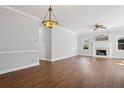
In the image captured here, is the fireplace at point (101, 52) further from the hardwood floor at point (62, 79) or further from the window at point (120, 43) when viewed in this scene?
the hardwood floor at point (62, 79)

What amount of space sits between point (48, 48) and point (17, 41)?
269 cm

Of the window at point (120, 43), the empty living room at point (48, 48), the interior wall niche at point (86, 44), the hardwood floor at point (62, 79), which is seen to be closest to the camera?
the hardwood floor at point (62, 79)

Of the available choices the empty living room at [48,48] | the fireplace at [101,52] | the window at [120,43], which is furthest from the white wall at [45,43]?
the window at [120,43]

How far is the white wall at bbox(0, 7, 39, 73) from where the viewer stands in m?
3.75

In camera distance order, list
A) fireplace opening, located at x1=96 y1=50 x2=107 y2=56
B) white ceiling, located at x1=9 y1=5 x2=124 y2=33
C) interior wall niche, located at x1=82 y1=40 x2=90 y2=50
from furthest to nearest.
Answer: interior wall niche, located at x1=82 y1=40 x2=90 y2=50
fireplace opening, located at x1=96 y1=50 x2=107 y2=56
white ceiling, located at x1=9 y1=5 x2=124 y2=33

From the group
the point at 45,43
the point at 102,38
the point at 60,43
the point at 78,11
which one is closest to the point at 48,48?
the point at 45,43

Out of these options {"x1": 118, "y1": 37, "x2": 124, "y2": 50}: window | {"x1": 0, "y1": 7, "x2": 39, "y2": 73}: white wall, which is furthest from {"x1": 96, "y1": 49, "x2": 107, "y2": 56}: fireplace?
{"x1": 0, "y1": 7, "x2": 39, "y2": 73}: white wall

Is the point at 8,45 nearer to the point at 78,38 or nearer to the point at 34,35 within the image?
the point at 34,35

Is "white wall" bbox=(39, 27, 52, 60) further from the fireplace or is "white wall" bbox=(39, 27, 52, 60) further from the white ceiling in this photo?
the fireplace

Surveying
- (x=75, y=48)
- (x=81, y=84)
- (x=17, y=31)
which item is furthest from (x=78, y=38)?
(x=81, y=84)

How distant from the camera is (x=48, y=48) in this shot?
671 centimetres

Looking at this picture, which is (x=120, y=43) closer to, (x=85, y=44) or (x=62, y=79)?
(x=85, y=44)

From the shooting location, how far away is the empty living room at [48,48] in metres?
3.08
